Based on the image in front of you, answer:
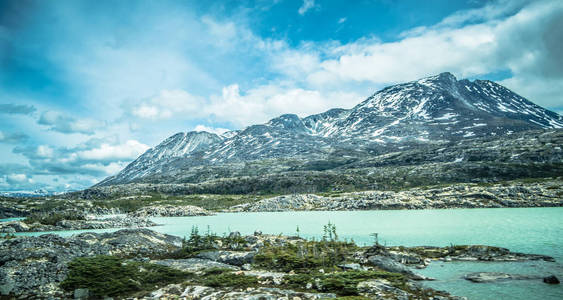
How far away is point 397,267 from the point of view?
25609 mm

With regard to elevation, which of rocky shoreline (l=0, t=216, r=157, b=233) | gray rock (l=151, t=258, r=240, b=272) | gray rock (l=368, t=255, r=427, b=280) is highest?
gray rock (l=368, t=255, r=427, b=280)

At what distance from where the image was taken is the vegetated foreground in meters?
18.2

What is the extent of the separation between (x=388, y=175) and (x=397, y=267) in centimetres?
17770

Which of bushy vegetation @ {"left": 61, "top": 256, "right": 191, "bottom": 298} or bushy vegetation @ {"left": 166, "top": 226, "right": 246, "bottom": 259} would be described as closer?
bushy vegetation @ {"left": 61, "top": 256, "right": 191, "bottom": 298}

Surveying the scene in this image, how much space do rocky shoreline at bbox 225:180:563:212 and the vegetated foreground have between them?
77.7m

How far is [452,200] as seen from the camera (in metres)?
103

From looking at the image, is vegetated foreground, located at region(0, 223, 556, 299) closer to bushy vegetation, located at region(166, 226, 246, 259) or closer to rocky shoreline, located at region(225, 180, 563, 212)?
bushy vegetation, located at region(166, 226, 246, 259)

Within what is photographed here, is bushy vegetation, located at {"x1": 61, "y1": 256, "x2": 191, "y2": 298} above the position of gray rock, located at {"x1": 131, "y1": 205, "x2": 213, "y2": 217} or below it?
above

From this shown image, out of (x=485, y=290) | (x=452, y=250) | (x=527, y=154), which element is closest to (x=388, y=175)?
(x=527, y=154)

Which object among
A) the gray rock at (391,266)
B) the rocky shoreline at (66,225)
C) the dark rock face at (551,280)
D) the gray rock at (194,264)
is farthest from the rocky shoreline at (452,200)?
the gray rock at (194,264)

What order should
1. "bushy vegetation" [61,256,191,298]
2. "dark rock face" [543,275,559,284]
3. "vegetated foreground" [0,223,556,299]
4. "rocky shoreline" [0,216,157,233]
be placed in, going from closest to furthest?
"vegetated foreground" [0,223,556,299]
"bushy vegetation" [61,256,191,298]
"dark rock face" [543,275,559,284]
"rocky shoreline" [0,216,157,233]

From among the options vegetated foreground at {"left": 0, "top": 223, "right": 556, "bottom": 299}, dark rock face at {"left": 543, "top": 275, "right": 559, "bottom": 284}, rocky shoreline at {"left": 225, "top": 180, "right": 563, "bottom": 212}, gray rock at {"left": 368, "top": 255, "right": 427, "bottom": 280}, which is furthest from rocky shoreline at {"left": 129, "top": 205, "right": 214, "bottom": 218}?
dark rock face at {"left": 543, "top": 275, "right": 559, "bottom": 284}

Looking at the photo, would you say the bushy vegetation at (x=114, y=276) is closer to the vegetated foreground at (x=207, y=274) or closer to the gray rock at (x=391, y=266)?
the vegetated foreground at (x=207, y=274)

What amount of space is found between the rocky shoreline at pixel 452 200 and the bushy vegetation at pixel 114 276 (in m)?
96.5
